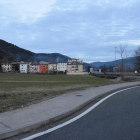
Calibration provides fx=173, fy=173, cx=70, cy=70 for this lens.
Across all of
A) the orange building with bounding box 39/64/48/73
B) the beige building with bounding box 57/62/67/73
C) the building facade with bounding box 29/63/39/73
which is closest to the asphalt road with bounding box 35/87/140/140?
the beige building with bounding box 57/62/67/73

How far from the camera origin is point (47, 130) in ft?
15.3

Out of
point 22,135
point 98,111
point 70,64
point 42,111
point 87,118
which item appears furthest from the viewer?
point 70,64

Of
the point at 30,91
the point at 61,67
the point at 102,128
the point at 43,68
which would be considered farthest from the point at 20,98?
the point at 43,68

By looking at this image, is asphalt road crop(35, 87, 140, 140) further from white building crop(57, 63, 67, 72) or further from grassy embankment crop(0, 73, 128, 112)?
white building crop(57, 63, 67, 72)

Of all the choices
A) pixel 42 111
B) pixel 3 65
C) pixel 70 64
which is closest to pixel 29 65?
pixel 3 65

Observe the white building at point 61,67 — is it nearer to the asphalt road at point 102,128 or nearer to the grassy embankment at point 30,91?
the grassy embankment at point 30,91

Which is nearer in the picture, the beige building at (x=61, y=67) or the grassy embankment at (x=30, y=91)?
the grassy embankment at (x=30, y=91)

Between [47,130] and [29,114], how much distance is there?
4.68 ft

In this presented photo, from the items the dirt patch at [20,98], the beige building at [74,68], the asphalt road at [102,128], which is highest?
the beige building at [74,68]

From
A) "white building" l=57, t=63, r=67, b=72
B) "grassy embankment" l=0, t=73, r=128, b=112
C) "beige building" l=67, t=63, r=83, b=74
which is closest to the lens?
"grassy embankment" l=0, t=73, r=128, b=112

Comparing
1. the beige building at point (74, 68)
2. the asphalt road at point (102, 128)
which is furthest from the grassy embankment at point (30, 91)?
the beige building at point (74, 68)

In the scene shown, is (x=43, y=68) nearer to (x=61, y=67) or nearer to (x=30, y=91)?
(x=61, y=67)

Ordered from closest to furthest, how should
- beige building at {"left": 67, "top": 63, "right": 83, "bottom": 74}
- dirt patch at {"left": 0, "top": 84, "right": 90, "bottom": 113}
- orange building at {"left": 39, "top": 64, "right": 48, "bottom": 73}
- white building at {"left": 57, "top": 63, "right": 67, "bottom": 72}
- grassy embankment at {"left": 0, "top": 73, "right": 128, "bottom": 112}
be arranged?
dirt patch at {"left": 0, "top": 84, "right": 90, "bottom": 113}, grassy embankment at {"left": 0, "top": 73, "right": 128, "bottom": 112}, beige building at {"left": 67, "top": 63, "right": 83, "bottom": 74}, white building at {"left": 57, "top": 63, "right": 67, "bottom": 72}, orange building at {"left": 39, "top": 64, "right": 48, "bottom": 73}

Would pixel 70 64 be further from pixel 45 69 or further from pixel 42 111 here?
pixel 42 111
